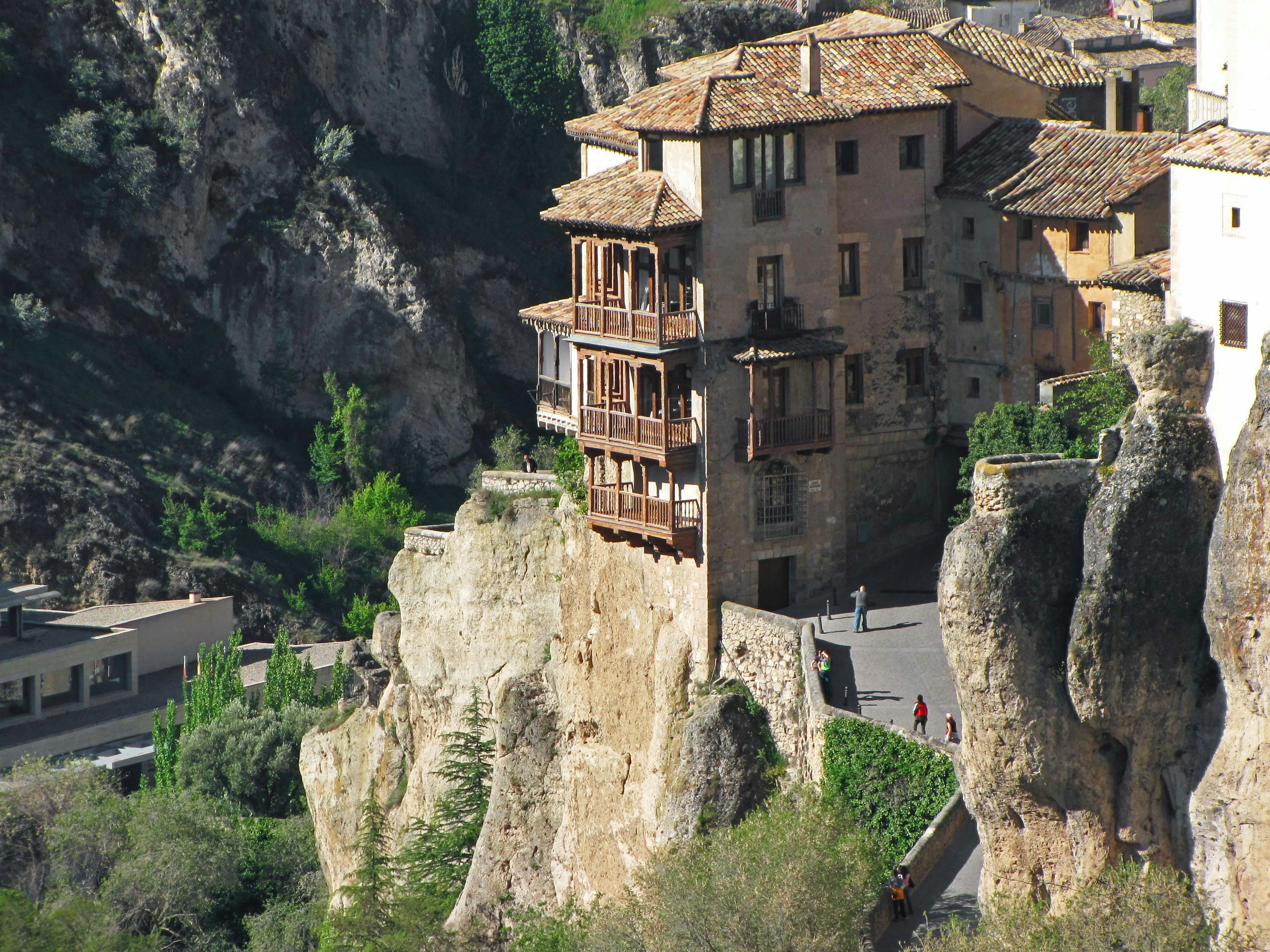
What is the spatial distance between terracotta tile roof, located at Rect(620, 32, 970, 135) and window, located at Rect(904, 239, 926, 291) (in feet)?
10.8

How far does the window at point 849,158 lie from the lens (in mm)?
59562

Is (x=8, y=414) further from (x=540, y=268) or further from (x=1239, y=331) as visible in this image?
(x=1239, y=331)

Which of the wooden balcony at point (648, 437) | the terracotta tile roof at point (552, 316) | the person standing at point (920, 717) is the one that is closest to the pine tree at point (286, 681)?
the terracotta tile roof at point (552, 316)

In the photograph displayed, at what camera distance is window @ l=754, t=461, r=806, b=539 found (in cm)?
5878

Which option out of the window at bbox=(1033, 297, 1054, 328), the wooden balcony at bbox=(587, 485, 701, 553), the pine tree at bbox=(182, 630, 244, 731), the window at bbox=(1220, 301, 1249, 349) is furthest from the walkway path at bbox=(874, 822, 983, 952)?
the pine tree at bbox=(182, 630, 244, 731)

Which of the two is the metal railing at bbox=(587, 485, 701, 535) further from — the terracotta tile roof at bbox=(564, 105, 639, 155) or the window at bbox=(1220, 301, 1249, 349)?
the window at bbox=(1220, 301, 1249, 349)

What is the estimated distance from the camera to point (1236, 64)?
48.1m

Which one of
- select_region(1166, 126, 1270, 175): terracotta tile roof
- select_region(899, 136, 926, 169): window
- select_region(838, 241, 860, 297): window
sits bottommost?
select_region(838, 241, 860, 297): window

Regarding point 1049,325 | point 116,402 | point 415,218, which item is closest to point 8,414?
point 116,402

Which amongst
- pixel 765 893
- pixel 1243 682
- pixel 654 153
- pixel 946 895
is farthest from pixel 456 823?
pixel 1243 682

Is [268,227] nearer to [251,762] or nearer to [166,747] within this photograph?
[166,747]

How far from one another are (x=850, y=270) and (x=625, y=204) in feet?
19.5

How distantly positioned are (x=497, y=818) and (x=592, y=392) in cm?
1128

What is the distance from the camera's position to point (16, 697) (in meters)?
92.6
